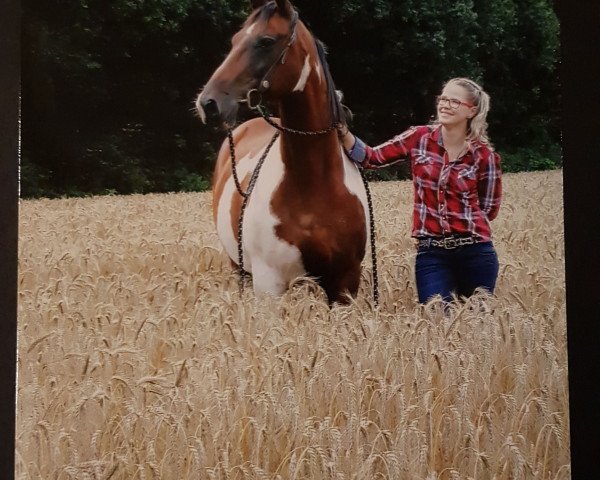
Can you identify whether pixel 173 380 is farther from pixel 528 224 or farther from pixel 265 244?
pixel 528 224

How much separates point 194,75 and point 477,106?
670 mm

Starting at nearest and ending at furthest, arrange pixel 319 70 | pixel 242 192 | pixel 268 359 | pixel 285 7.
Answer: pixel 268 359 → pixel 285 7 → pixel 319 70 → pixel 242 192

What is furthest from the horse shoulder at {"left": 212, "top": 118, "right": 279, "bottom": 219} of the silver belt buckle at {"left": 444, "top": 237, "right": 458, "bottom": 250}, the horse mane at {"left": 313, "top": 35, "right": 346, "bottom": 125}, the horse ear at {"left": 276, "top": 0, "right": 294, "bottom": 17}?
the silver belt buckle at {"left": 444, "top": 237, "right": 458, "bottom": 250}

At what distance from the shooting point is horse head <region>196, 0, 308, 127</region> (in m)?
2.05

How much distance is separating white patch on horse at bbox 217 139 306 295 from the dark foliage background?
117 millimetres

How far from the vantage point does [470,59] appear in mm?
2248

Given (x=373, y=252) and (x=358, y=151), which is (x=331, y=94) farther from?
(x=373, y=252)

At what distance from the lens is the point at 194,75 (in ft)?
7.13

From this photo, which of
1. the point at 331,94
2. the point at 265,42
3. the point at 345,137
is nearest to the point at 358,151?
the point at 345,137

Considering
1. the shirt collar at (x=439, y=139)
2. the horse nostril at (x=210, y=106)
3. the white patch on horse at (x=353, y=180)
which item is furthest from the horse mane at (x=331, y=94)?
the horse nostril at (x=210, y=106)

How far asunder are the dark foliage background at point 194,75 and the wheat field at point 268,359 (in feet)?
0.28

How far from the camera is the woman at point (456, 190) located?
2.20 meters

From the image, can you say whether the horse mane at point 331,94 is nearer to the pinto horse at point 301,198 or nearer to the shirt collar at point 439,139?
the pinto horse at point 301,198

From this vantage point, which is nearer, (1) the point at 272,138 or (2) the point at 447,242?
(2) the point at 447,242
